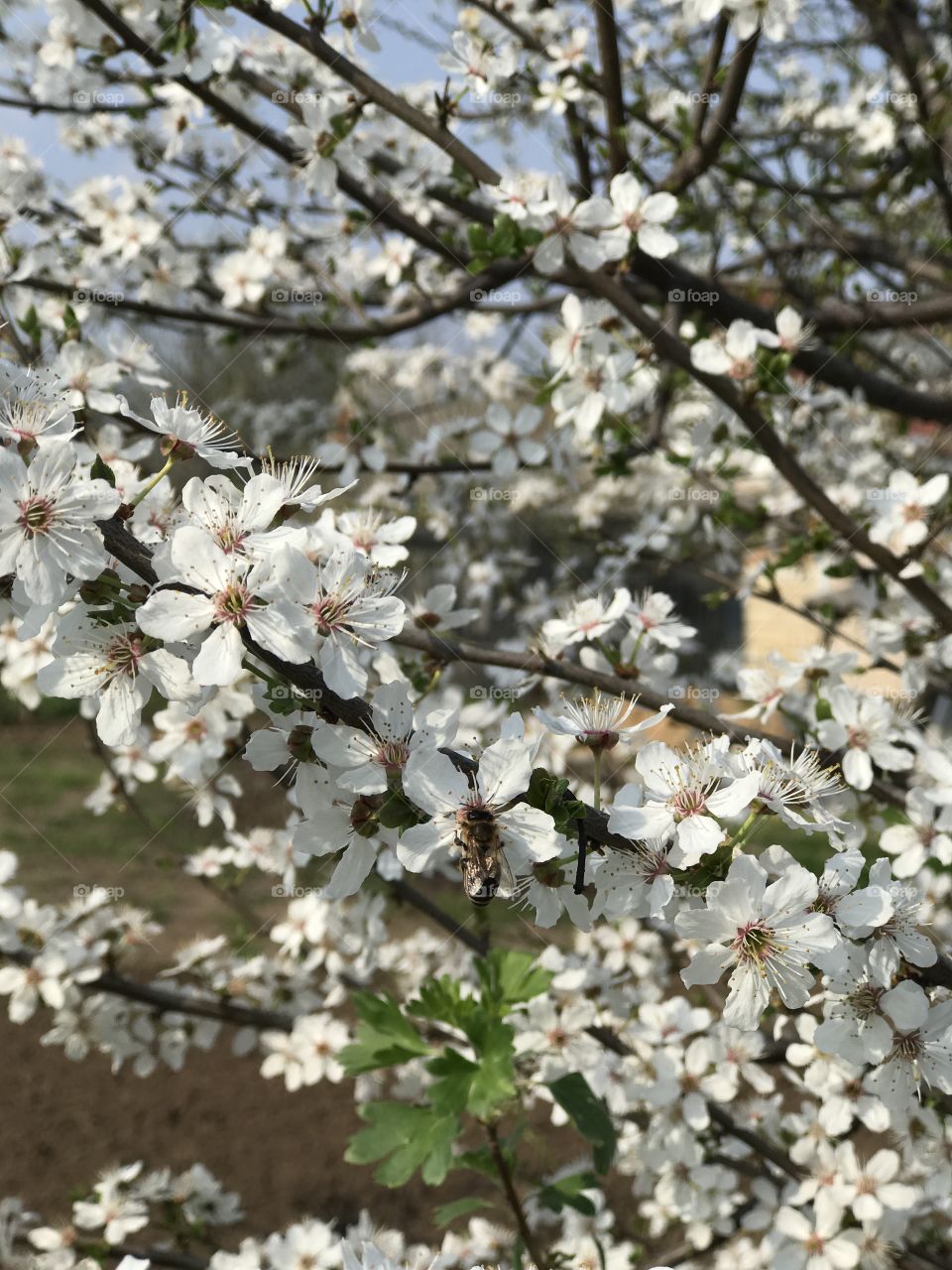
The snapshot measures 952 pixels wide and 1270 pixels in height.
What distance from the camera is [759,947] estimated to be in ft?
3.39

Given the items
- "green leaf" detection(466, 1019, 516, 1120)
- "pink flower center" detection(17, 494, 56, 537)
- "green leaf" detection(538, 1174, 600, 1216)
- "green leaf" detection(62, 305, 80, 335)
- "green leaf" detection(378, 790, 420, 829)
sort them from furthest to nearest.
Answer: "green leaf" detection(62, 305, 80, 335)
"green leaf" detection(538, 1174, 600, 1216)
"green leaf" detection(466, 1019, 516, 1120)
"green leaf" detection(378, 790, 420, 829)
"pink flower center" detection(17, 494, 56, 537)

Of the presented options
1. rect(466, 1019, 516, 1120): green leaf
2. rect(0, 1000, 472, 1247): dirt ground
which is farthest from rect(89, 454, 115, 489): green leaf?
rect(0, 1000, 472, 1247): dirt ground

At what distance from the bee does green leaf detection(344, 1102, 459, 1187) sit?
1.90 ft

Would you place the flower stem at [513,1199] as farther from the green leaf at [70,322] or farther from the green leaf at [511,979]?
the green leaf at [70,322]

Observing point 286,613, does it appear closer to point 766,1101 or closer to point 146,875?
point 766,1101

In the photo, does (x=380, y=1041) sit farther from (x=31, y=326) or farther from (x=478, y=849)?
(x=31, y=326)

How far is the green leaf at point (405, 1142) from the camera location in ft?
4.51

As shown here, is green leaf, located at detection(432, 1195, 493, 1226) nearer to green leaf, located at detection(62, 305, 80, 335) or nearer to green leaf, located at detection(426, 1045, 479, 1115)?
green leaf, located at detection(426, 1045, 479, 1115)

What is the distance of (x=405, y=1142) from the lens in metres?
1.42

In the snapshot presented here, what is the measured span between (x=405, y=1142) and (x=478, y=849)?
0.68 m

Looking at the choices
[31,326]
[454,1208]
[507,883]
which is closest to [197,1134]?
[454,1208]

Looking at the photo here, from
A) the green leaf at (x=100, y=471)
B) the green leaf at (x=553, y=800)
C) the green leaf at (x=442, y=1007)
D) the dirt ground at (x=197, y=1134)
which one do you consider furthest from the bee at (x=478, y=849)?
the dirt ground at (x=197, y=1134)

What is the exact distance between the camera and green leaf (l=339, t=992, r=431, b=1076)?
1.57m

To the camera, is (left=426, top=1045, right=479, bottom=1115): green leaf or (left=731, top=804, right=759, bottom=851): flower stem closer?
(left=731, top=804, right=759, bottom=851): flower stem
